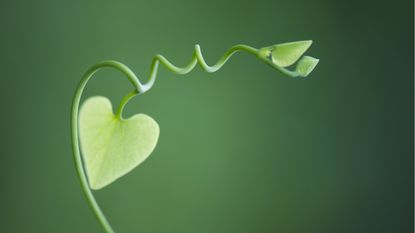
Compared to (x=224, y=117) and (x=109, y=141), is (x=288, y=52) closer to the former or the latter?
(x=109, y=141)

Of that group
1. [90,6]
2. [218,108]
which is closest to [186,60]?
[218,108]

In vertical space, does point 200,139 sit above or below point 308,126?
above

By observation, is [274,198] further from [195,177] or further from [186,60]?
[186,60]

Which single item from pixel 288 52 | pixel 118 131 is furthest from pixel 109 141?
pixel 288 52

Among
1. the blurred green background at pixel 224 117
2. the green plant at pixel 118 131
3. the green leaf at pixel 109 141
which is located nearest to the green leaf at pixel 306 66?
the green plant at pixel 118 131

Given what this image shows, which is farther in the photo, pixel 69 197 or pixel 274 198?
pixel 274 198

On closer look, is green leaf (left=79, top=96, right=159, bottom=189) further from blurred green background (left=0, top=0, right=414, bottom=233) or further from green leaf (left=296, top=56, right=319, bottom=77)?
blurred green background (left=0, top=0, right=414, bottom=233)
